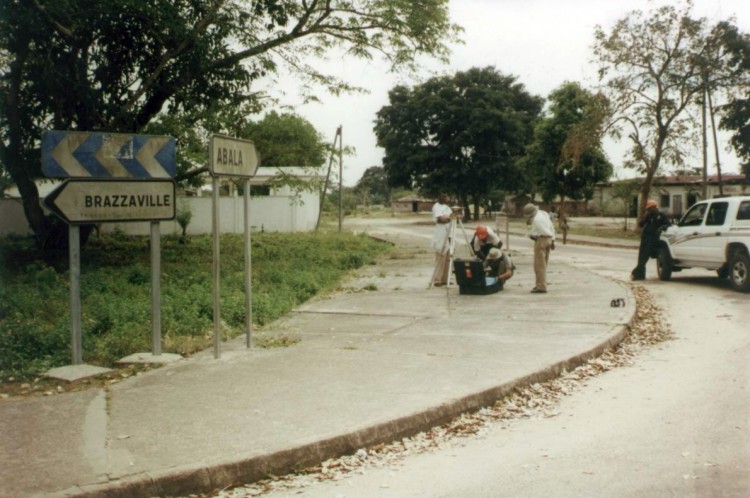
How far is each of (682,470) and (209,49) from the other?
15855 mm

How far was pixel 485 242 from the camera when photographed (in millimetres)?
13906

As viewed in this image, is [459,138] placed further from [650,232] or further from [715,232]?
[715,232]

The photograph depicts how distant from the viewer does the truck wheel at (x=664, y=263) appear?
54.0 feet

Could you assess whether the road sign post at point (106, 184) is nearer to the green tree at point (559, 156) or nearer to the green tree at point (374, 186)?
the green tree at point (559, 156)

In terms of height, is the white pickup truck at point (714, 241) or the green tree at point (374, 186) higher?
the green tree at point (374, 186)

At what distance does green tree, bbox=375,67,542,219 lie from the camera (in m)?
61.8

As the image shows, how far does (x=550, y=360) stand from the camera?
762cm

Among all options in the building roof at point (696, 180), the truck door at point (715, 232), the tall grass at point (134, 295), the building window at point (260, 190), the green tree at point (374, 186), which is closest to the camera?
the tall grass at point (134, 295)

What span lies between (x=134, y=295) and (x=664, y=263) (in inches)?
440

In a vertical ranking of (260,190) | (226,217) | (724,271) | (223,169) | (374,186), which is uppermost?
(374,186)

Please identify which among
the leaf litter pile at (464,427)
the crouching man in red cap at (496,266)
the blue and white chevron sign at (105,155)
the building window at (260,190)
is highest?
the building window at (260,190)

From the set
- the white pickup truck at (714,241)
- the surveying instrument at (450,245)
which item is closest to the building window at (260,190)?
the surveying instrument at (450,245)

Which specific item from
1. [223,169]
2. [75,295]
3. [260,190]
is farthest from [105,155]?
[260,190]

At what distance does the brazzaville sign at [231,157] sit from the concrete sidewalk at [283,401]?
6.37 feet
